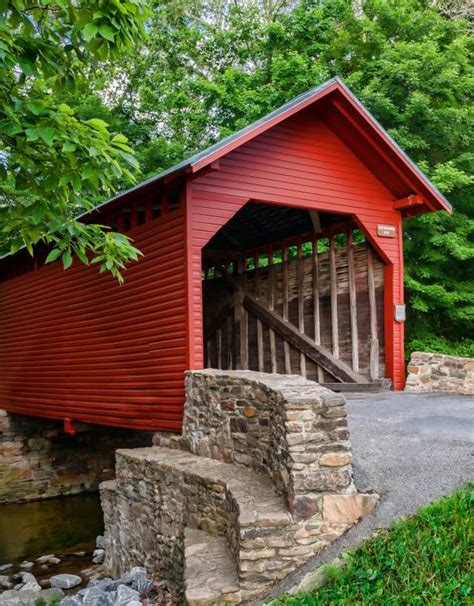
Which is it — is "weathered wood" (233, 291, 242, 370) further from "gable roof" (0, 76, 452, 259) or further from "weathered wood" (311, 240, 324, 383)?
"gable roof" (0, 76, 452, 259)

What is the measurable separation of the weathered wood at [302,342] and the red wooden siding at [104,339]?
11.4 ft

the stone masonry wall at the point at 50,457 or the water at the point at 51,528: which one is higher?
the stone masonry wall at the point at 50,457

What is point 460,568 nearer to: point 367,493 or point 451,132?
point 367,493

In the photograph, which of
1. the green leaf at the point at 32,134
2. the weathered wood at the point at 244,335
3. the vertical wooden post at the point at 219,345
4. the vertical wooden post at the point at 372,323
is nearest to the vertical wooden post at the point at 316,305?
the vertical wooden post at the point at 372,323

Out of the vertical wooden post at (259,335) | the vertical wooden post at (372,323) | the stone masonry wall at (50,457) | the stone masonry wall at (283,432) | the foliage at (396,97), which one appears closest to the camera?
the stone masonry wall at (283,432)

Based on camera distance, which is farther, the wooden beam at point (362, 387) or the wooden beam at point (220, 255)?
the wooden beam at point (220, 255)

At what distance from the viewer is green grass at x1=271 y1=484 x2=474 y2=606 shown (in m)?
3.71

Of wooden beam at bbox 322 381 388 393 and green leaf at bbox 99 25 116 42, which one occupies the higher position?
green leaf at bbox 99 25 116 42

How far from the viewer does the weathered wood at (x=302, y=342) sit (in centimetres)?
1057

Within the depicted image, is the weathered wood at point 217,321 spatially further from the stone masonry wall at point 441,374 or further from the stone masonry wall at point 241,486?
the stone masonry wall at point 241,486

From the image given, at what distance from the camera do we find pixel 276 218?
12016mm

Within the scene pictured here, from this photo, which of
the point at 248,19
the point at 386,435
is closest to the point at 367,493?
the point at 386,435

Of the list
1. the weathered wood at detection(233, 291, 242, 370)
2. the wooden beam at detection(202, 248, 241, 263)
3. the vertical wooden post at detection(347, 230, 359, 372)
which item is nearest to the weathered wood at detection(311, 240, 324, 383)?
the vertical wooden post at detection(347, 230, 359, 372)

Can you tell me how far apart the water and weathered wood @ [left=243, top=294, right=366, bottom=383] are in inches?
196
